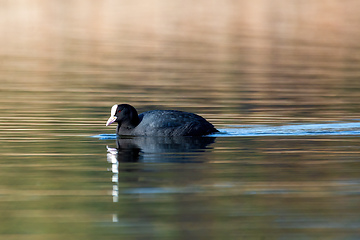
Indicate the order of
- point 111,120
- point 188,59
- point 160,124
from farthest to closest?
point 188,59
point 111,120
point 160,124

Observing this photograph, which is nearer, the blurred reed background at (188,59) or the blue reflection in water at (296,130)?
the blue reflection in water at (296,130)

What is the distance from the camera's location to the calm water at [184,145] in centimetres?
870

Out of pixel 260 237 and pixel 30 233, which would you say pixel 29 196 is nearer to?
pixel 30 233

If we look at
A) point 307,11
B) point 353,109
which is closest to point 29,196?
point 353,109

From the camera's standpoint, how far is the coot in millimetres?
15320

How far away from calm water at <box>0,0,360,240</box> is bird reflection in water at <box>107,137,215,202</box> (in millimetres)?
31

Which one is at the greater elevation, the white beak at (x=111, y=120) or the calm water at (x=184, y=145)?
the white beak at (x=111, y=120)

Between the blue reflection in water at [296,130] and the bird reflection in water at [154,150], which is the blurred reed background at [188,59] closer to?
the blue reflection in water at [296,130]

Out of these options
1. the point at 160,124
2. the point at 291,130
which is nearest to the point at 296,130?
the point at 291,130

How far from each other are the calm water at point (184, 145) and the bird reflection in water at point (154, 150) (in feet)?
0.10

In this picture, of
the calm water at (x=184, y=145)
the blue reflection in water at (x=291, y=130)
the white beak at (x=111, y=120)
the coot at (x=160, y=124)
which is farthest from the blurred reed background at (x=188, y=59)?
the white beak at (x=111, y=120)

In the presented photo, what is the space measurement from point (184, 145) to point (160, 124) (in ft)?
3.83

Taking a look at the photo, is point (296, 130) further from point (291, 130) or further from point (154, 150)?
point (154, 150)

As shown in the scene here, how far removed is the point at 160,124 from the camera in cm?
1530
